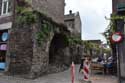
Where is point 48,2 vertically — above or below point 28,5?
above

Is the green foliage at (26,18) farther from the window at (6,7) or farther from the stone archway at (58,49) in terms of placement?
the stone archway at (58,49)

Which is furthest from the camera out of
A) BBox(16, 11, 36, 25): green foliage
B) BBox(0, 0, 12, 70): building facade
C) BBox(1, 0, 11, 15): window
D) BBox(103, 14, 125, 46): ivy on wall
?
BBox(1, 0, 11, 15): window

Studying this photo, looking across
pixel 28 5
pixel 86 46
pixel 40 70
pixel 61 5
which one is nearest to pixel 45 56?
pixel 40 70

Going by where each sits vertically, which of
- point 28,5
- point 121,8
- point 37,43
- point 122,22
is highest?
point 28,5

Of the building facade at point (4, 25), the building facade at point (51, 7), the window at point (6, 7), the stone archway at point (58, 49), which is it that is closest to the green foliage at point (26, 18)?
the building facade at point (4, 25)

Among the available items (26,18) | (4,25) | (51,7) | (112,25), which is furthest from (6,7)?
(112,25)

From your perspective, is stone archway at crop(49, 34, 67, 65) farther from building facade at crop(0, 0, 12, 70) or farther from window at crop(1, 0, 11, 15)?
window at crop(1, 0, 11, 15)

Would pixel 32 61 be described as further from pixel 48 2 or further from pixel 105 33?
pixel 48 2

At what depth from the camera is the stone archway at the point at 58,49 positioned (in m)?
17.1

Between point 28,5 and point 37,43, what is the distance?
3.38m

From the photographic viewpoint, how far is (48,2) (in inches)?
696

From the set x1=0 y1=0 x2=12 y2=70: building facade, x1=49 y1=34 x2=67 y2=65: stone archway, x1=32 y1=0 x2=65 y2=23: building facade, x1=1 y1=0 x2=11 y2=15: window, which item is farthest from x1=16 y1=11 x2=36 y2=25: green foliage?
x1=49 y1=34 x2=67 y2=65: stone archway

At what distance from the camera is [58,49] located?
17.6 meters

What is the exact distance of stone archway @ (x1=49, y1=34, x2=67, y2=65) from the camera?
17.1 metres
